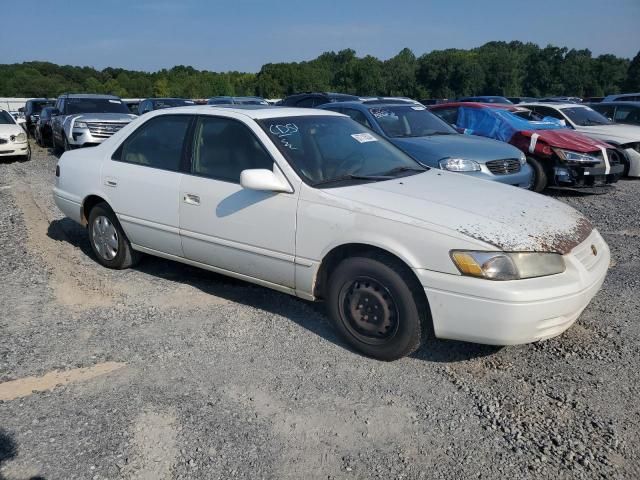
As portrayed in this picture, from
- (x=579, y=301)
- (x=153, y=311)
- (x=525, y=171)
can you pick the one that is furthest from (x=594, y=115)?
(x=153, y=311)

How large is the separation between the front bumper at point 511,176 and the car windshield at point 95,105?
1068cm

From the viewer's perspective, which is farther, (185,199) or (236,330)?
(185,199)

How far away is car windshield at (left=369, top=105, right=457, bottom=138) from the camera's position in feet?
27.7

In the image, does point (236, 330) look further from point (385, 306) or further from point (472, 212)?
point (472, 212)

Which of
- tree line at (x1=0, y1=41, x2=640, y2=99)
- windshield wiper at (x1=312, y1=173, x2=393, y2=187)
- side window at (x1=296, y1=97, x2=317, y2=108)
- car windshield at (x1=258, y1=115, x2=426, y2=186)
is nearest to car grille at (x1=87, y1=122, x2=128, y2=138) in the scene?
side window at (x1=296, y1=97, x2=317, y2=108)

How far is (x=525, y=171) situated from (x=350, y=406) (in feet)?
19.6

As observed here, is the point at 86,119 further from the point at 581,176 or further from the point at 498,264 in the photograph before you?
the point at 498,264

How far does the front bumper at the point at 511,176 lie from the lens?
7555 mm

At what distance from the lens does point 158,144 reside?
4.89 metres

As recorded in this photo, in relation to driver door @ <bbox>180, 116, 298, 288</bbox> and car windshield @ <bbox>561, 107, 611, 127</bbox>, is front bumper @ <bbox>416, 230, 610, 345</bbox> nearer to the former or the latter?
driver door @ <bbox>180, 116, 298, 288</bbox>

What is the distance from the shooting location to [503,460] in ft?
8.79

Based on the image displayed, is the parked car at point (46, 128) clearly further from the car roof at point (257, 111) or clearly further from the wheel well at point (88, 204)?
the car roof at point (257, 111)

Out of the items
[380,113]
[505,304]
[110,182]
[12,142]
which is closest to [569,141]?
[380,113]

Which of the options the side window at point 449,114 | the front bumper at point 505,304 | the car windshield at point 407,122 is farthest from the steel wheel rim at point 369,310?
the side window at point 449,114
